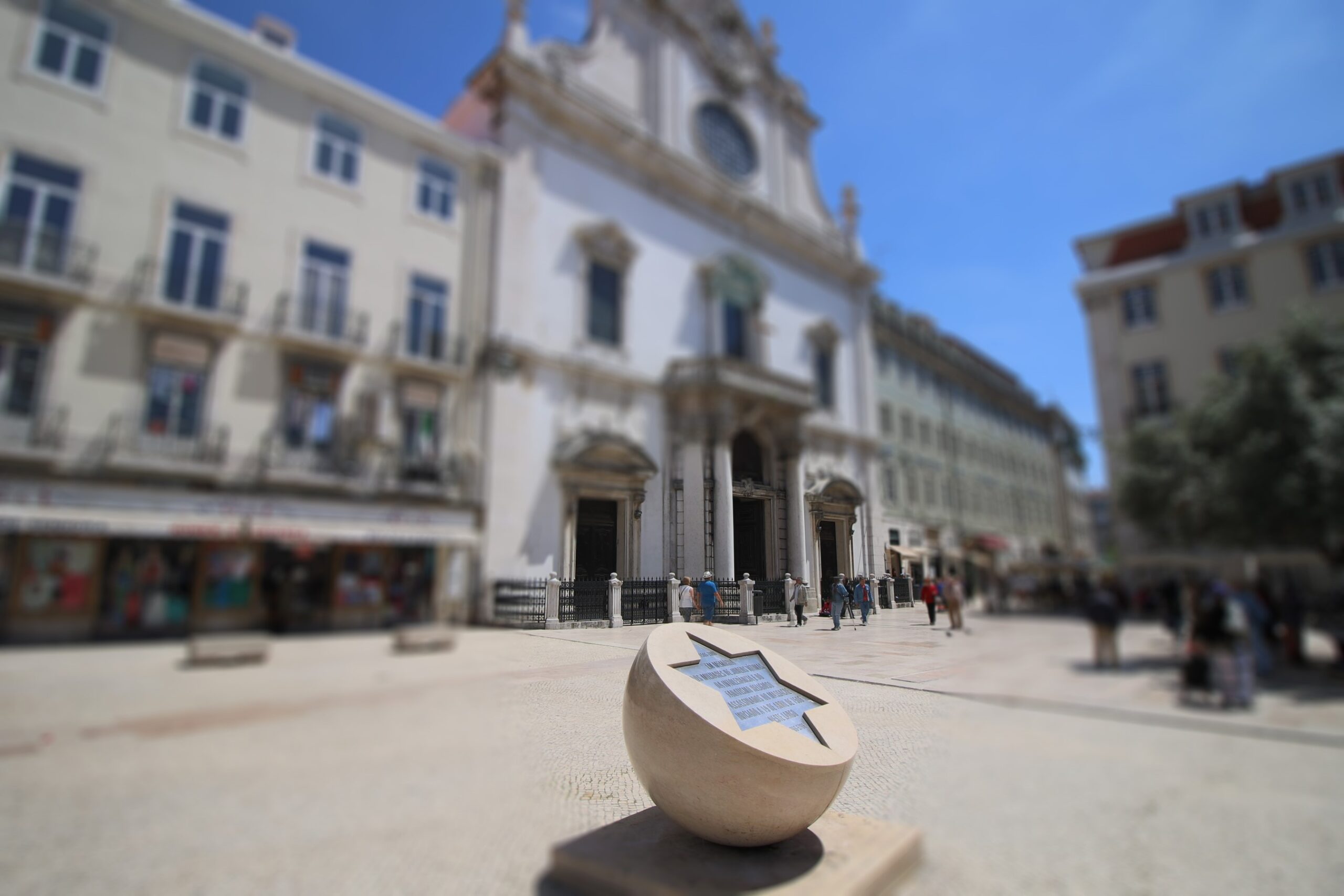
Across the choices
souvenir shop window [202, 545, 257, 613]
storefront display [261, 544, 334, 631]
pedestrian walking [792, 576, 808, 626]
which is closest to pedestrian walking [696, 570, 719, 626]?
pedestrian walking [792, 576, 808, 626]

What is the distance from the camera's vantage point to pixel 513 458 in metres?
13.6

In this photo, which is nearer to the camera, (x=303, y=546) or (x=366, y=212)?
(x=303, y=546)

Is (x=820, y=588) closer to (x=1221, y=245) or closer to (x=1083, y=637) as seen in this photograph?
(x=1083, y=637)

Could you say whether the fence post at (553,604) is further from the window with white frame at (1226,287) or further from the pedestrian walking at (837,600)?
the window with white frame at (1226,287)

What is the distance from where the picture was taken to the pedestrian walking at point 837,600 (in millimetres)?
2877

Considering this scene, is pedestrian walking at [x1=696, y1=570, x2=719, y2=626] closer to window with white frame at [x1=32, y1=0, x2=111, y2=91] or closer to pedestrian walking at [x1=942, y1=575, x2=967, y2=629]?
pedestrian walking at [x1=942, y1=575, x2=967, y2=629]

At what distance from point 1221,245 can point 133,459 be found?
55.9ft

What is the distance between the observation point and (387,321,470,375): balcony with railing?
12.9m

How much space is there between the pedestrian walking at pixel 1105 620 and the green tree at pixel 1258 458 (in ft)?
9.64

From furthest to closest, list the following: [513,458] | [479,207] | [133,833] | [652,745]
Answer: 1. [479,207]
2. [513,458]
3. [133,833]
4. [652,745]

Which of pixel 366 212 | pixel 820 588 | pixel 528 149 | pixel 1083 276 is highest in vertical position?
pixel 528 149

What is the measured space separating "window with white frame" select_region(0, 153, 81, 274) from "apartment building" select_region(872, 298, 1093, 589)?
1666 cm

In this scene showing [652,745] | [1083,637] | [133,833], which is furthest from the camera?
[133,833]

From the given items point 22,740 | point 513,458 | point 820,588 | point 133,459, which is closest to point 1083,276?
point 820,588
